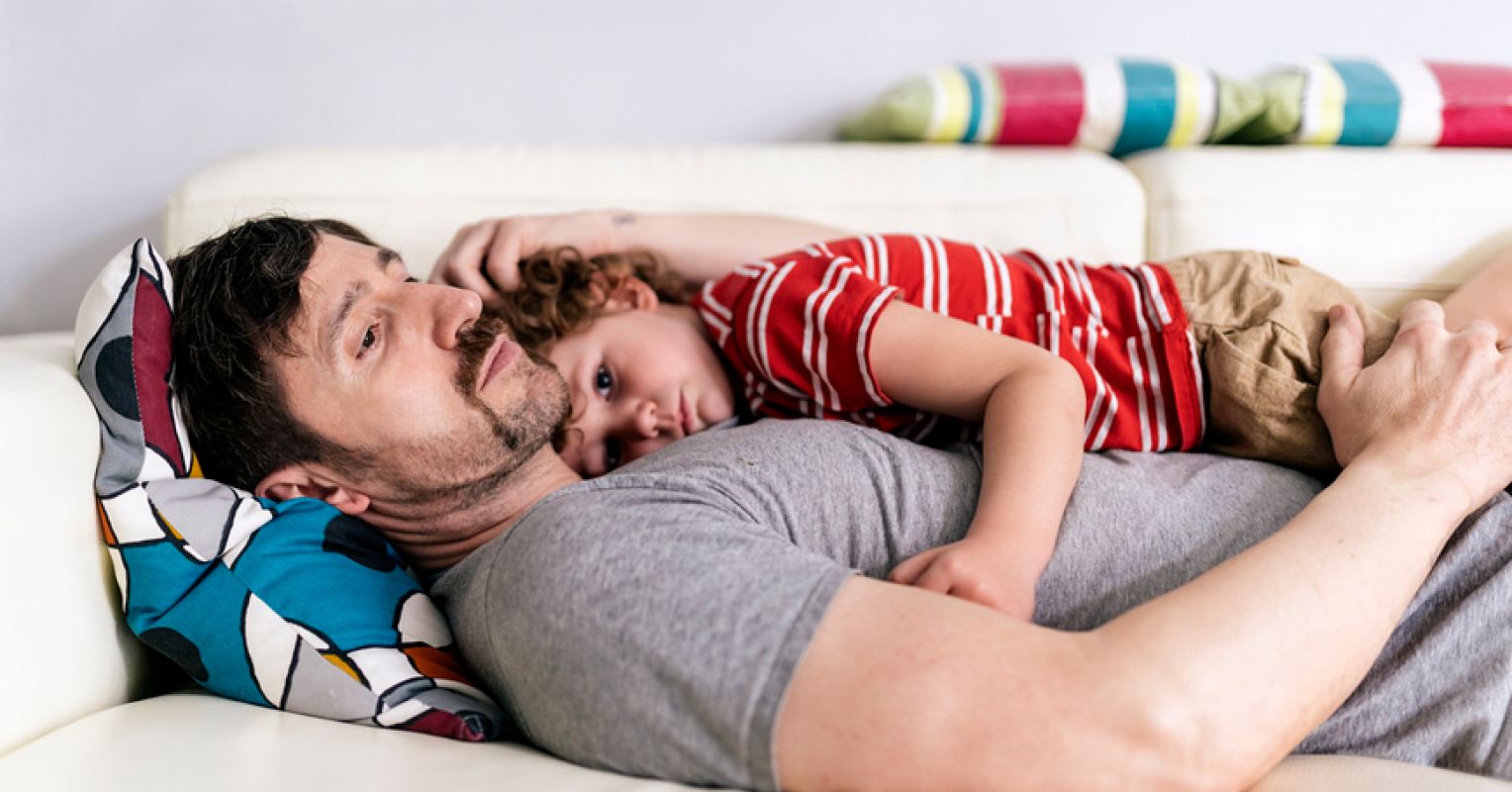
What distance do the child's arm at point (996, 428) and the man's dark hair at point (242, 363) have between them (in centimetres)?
64

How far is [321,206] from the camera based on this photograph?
1.78 metres

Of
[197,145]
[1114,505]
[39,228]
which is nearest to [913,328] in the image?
[1114,505]

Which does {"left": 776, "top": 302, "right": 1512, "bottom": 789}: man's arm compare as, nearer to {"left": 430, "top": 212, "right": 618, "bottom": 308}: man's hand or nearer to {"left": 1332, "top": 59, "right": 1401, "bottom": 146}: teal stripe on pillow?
{"left": 430, "top": 212, "right": 618, "bottom": 308}: man's hand

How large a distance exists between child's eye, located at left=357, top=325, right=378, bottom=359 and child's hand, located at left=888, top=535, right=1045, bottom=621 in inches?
24.6

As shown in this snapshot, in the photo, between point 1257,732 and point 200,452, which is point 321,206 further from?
point 1257,732

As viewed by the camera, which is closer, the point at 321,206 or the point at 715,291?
the point at 715,291

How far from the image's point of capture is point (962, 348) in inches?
52.4

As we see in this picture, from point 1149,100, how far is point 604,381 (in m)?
1.10

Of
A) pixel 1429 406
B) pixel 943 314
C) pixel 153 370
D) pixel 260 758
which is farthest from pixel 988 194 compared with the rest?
pixel 260 758

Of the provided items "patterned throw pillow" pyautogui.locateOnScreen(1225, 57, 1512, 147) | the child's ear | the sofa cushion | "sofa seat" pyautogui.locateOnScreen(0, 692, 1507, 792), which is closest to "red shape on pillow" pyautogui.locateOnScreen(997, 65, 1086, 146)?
the sofa cushion

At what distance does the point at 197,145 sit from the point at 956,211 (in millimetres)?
1391

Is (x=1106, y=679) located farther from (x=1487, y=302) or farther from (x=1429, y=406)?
(x=1487, y=302)

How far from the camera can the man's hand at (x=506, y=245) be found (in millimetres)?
1612

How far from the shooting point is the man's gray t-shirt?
90cm
